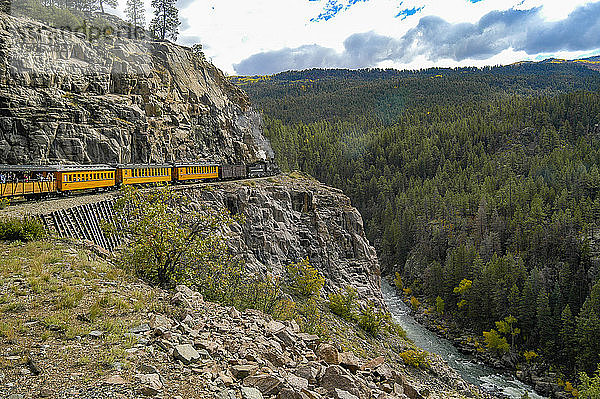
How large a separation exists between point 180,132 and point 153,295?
139 feet

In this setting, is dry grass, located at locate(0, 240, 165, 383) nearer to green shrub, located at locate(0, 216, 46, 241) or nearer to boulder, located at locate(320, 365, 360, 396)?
green shrub, located at locate(0, 216, 46, 241)

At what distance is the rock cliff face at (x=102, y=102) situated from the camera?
125 feet

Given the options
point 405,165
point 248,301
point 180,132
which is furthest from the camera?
point 405,165

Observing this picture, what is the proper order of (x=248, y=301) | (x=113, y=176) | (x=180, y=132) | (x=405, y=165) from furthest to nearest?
(x=405, y=165)
(x=180, y=132)
(x=113, y=176)
(x=248, y=301)

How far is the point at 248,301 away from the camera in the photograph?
20.0 meters

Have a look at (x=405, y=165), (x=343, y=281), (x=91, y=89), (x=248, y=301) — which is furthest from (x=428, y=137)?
(x=248, y=301)

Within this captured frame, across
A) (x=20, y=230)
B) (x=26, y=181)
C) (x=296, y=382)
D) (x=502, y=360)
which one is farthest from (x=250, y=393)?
(x=502, y=360)

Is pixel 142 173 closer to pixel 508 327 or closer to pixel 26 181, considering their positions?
pixel 26 181

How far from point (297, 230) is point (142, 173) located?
59.4ft

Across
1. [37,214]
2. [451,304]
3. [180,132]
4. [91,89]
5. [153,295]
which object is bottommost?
[451,304]

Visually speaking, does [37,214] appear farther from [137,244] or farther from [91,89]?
[91,89]

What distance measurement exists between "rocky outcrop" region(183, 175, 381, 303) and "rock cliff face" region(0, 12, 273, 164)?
12197 mm

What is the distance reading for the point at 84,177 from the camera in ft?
97.2

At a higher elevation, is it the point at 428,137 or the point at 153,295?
the point at 428,137
